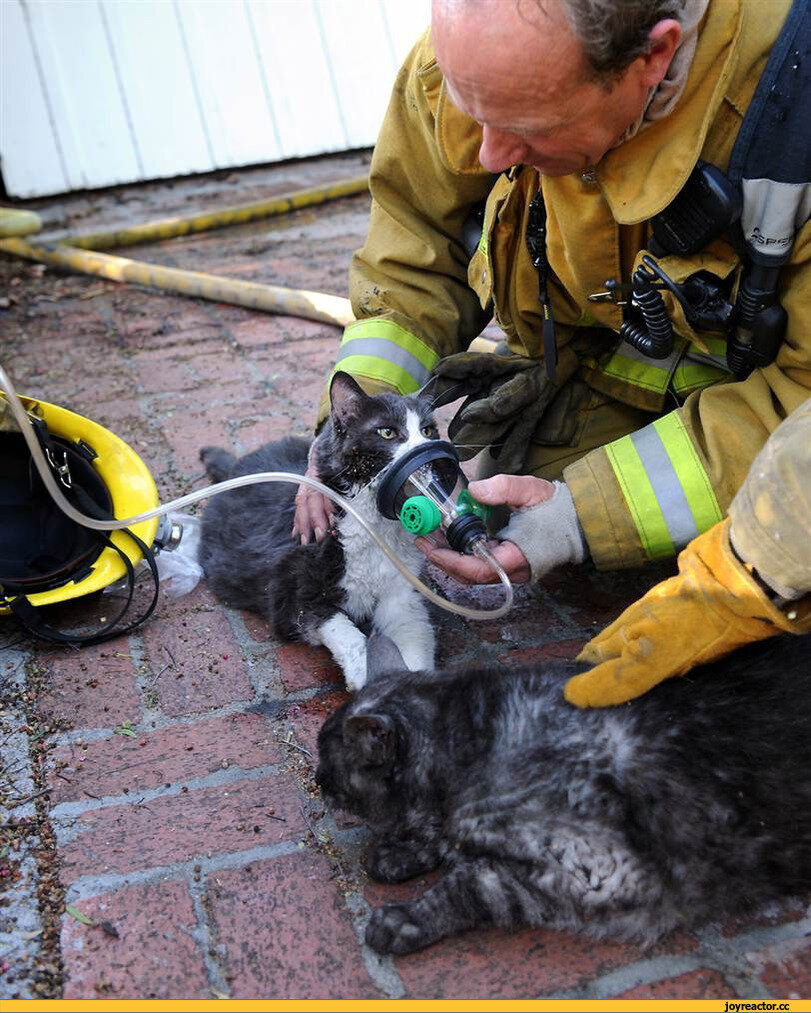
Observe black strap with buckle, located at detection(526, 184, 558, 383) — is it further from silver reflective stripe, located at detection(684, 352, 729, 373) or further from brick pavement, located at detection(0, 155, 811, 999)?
brick pavement, located at detection(0, 155, 811, 999)

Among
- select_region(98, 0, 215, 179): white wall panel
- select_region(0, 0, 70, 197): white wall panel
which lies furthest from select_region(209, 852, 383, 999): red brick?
select_region(98, 0, 215, 179): white wall panel

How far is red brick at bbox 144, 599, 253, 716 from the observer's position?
3.11 meters

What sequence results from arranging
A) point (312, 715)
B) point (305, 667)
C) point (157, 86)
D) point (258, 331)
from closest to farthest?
point (312, 715) < point (305, 667) < point (258, 331) < point (157, 86)

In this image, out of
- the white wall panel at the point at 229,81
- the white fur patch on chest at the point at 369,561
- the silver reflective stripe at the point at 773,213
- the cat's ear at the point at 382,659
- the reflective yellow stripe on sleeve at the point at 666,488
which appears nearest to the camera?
the silver reflective stripe at the point at 773,213

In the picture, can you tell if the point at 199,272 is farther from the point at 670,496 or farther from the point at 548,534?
the point at 670,496

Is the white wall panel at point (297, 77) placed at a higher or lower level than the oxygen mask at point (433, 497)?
lower

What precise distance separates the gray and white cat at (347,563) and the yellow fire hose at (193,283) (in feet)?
6.32

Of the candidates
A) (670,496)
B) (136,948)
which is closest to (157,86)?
(670,496)

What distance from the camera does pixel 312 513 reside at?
3334 millimetres

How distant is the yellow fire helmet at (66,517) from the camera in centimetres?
325

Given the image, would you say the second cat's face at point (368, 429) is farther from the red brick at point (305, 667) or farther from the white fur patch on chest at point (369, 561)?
the red brick at point (305, 667)

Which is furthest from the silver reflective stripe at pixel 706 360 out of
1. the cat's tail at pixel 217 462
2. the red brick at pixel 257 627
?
the cat's tail at pixel 217 462

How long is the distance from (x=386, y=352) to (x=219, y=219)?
4113mm

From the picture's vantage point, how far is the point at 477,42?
7.90 ft
